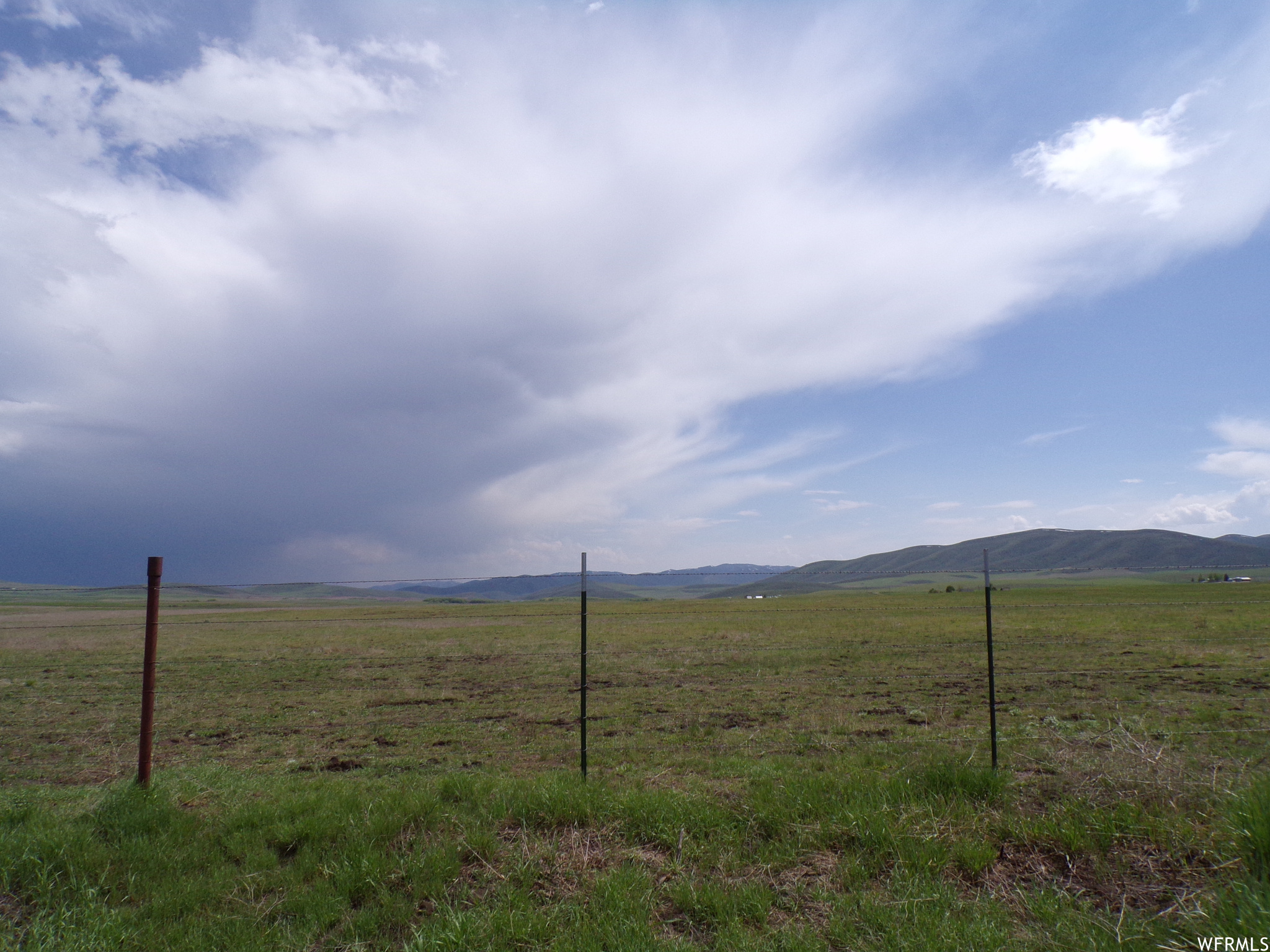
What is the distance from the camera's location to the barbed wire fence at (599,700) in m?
9.81

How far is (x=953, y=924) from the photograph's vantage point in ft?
13.7

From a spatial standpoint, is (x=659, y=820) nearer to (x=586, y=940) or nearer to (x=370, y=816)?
(x=586, y=940)

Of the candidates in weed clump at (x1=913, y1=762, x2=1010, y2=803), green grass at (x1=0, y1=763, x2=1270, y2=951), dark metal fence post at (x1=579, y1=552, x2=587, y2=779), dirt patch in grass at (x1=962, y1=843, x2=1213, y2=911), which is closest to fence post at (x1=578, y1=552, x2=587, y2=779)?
dark metal fence post at (x1=579, y1=552, x2=587, y2=779)

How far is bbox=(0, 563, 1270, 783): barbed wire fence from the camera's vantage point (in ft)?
32.2

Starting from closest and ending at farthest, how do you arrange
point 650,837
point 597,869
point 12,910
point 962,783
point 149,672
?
point 12,910 → point 597,869 → point 650,837 → point 962,783 → point 149,672

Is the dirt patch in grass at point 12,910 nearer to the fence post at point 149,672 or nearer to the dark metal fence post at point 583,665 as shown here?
the fence post at point 149,672

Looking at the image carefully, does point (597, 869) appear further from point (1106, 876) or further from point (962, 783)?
point (1106, 876)

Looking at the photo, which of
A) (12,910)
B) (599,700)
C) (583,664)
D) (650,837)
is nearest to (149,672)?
(12,910)

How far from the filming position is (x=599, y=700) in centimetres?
1482

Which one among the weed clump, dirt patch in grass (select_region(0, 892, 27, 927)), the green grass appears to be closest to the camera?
the green grass

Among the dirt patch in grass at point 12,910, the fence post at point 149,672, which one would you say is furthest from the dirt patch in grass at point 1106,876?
the fence post at point 149,672

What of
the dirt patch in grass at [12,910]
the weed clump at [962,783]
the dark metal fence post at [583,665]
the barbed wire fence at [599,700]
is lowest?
the barbed wire fence at [599,700]

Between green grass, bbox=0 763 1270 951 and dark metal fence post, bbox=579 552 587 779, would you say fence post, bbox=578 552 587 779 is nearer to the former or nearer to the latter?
dark metal fence post, bbox=579 552 587 779

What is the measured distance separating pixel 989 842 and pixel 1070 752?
218cm
